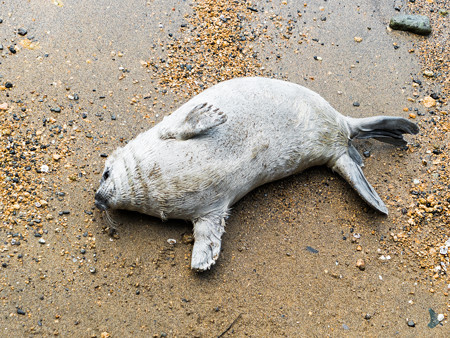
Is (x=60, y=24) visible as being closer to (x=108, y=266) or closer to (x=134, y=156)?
(x=134, y=156)

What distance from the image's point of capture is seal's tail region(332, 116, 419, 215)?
4.24m

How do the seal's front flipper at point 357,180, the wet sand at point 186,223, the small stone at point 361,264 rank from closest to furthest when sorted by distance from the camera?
1. the wet sand at point 186,223
2. the small stone at point 361,264
3. the seal's front flipper at point 357,180

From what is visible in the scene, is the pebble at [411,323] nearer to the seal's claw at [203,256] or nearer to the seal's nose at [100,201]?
the seal's claw at [203,256]

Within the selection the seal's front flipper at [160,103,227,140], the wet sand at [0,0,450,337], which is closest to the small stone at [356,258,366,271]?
the wet sand at [0,0,450,337]

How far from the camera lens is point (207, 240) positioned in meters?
3.89

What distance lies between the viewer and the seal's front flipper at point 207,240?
380cm

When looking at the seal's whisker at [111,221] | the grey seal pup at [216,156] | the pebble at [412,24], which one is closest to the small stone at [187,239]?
the grey seal pup at [216,156]

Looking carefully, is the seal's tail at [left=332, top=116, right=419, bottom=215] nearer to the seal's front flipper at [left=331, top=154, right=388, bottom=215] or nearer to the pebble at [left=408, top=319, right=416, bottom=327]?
the seal's front flipper at [left=331, top=154, right=388, bottom=215]

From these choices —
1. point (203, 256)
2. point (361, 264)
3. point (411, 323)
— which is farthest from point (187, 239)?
point (411, 323)

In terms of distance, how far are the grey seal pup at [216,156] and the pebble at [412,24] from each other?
5.92 ft

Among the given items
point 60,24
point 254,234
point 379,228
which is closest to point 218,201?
point 254,234

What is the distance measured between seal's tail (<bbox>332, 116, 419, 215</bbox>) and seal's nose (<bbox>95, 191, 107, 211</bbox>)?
6.58 ft

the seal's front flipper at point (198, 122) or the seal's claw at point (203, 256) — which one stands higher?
the seal's front flipper at point (198, 122)

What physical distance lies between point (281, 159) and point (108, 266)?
164 centimetres
